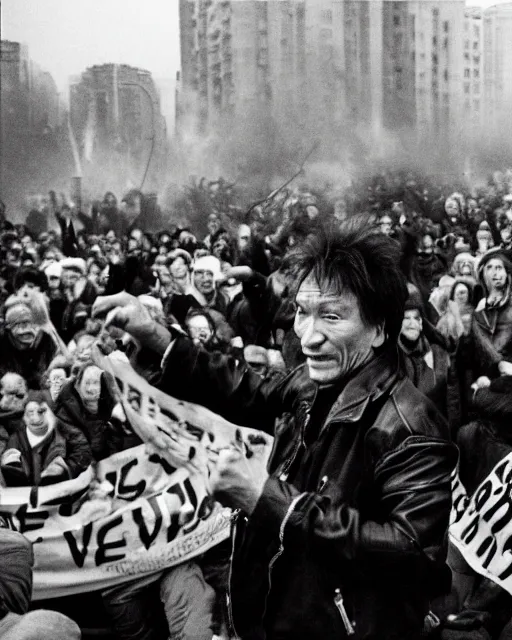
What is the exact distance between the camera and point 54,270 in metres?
4.28

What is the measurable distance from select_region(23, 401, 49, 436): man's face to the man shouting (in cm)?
165

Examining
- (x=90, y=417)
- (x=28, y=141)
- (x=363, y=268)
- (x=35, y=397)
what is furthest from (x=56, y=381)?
(x=363, y=268)

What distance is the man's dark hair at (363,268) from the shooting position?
2141 mm

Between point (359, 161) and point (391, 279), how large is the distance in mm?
2034

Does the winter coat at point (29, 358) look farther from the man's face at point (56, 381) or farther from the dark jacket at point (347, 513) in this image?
the dark jacket at point (347, 513)

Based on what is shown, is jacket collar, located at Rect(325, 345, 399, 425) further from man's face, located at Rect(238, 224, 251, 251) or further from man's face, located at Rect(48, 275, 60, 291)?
man's face, located at Rect(48, 275, 60, 291)

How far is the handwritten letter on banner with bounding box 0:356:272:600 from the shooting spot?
151 inches

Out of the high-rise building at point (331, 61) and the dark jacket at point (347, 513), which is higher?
the high-rise building at point (331, 61)

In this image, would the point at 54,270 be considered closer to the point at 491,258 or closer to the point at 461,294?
the point at 461,294

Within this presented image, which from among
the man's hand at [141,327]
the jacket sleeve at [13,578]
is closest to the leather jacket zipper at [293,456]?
the man's hand at [141,327]

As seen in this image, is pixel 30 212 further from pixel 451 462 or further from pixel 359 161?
pixel 451 462

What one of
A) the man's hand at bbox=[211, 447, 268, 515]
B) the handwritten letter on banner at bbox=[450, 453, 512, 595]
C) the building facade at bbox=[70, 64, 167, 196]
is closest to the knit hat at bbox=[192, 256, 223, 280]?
the building facade at bbox=[70, 64, 167, 196]

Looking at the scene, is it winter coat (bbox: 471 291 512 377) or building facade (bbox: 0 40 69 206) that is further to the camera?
building facade (bbox: 0 40 69 206)

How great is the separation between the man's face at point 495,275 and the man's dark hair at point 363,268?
6.03 ft
